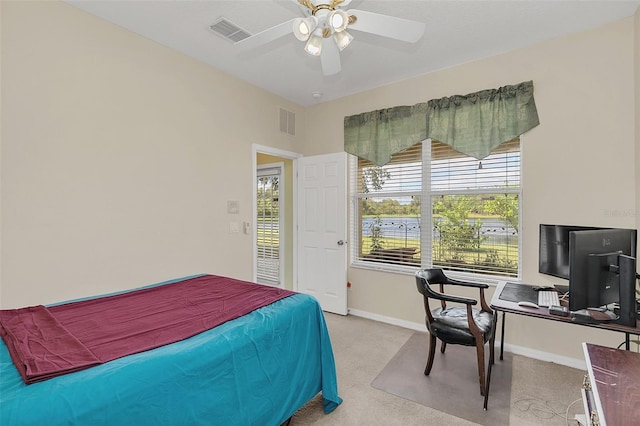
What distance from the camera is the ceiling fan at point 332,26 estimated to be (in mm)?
1760

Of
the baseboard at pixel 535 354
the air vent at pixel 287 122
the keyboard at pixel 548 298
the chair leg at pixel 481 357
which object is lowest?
the baseboard at pixel 535 354

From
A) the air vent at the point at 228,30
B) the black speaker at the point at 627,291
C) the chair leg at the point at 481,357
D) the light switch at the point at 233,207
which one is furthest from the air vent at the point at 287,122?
the black speaker at the point at 627,291

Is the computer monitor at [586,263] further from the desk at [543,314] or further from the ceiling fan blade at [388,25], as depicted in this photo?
the ceiling fan blade at [388,25]

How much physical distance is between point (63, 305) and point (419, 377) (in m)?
2.61

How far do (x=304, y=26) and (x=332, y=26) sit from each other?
165 mm

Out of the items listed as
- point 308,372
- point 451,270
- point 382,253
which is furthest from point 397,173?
point 308,372

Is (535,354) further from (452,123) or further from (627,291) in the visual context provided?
(452,123)

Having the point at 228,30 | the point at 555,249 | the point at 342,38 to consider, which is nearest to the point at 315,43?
the point at 342,38

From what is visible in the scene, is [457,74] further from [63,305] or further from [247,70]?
[63,305]

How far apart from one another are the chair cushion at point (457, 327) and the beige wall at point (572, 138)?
2.73 feet

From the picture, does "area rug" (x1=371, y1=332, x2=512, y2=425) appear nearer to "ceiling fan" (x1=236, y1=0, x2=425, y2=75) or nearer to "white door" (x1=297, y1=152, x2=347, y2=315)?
"white door" (x1=297, y1=152, x2=347, y2=315)

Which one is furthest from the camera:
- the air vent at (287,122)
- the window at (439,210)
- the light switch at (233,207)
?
the air vent at (287,122)

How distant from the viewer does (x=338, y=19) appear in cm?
173

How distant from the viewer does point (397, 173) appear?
3756mm
